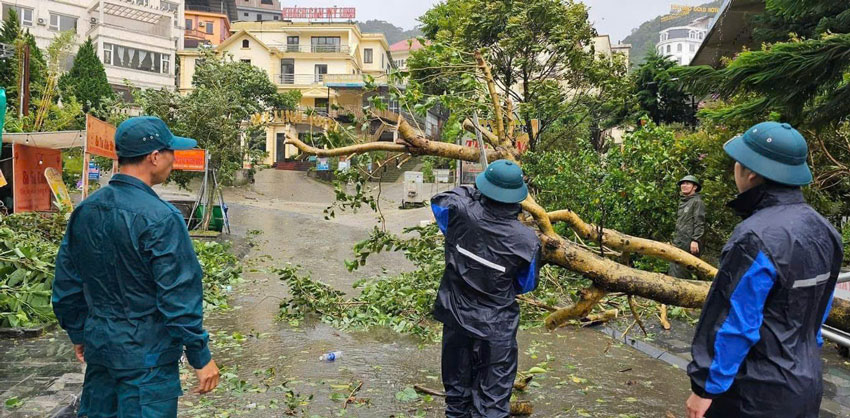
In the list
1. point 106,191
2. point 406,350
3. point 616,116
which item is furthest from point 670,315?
point 616,116

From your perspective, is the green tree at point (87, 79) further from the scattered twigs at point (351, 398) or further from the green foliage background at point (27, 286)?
the scattered twigs at point (351, 398)

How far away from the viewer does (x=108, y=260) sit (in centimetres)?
283

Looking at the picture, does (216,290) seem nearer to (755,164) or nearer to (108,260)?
(108,260)

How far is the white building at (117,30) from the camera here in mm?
42219

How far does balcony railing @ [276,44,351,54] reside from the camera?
169ft

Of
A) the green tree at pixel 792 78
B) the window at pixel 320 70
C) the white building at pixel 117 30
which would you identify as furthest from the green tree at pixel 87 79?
the green tree at pixel 792 78

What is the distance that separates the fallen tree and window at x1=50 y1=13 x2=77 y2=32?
45.5 meters

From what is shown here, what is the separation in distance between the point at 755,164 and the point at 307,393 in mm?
3961

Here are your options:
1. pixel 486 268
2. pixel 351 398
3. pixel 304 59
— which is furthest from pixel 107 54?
pixel 486 268

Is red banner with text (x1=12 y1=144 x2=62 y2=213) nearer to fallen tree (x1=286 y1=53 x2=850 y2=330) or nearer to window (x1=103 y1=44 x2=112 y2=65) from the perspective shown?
fallen tree (x1=286 y1=53 x2=850 y2=330)

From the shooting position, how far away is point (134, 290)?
2.81m

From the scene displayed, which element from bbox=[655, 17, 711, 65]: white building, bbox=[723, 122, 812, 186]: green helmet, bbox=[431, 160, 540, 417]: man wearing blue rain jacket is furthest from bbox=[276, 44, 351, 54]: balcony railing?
bbox=[655, 17, 711, 65]: white building

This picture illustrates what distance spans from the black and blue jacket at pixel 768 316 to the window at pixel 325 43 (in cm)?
5219

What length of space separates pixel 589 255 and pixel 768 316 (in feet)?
6.89
